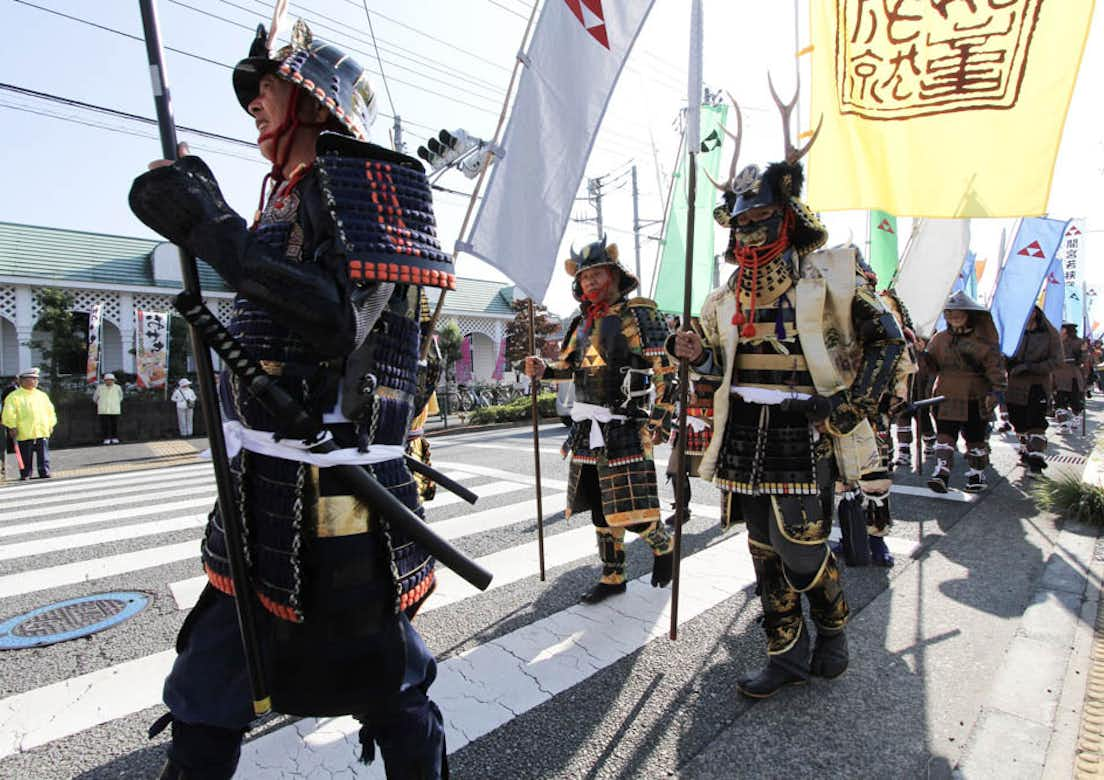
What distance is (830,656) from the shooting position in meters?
2.71

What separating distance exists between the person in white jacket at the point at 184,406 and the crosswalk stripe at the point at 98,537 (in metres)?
11.9

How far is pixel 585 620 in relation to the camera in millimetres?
3443

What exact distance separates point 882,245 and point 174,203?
840 cm

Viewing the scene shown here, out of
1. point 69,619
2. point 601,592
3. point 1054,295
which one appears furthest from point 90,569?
point 1054,295

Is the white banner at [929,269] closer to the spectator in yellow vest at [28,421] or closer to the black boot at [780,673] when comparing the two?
the black boot at [780,673]

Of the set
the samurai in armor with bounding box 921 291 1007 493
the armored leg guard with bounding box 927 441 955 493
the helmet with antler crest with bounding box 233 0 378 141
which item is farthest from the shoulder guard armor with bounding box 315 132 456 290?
the armored leg guard with bounding box 927 441 955 493

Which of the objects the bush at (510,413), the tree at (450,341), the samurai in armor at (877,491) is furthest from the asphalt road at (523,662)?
the tree at (450,341)

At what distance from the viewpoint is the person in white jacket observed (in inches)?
646

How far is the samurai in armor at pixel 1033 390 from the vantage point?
7.28 metres

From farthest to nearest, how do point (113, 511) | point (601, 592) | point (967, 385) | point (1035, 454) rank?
point (1035, 454), point (113, 511), point (967, 385), point (601, 592)

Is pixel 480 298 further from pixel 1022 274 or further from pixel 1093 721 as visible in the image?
pixel 1093 721

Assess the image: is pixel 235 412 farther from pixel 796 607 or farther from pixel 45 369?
pixel 45 369

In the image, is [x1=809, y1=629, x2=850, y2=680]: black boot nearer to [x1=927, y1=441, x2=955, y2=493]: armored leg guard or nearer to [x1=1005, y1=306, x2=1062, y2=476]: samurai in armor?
[x1=927, y1=441, x2=955, y2=493]: armored leg guard

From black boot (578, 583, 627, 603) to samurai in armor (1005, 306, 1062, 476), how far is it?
6.14m
